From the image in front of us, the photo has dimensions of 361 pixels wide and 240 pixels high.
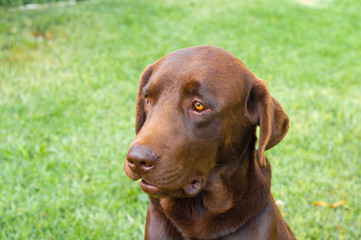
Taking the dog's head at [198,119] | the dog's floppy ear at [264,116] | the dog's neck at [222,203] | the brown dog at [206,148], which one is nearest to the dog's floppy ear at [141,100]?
the brown dog at [206,148]

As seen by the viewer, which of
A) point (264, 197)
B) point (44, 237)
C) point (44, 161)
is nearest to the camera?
point (264, 197)

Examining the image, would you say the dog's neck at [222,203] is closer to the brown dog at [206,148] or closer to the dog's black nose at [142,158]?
the brown dog at [206,148]

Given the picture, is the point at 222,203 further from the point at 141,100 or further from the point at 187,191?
the point at 141,100

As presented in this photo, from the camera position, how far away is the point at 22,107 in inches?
257

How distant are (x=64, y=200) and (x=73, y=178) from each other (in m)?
0.47

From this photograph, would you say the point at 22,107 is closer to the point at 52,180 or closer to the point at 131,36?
the point at 52,180

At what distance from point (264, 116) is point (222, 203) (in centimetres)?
67

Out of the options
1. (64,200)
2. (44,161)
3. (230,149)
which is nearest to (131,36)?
(44,161)

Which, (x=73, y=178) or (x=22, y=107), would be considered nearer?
(x=73, y=178)

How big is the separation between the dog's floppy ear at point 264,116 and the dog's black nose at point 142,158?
30.2 inches

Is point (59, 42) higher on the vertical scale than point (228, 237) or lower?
lower

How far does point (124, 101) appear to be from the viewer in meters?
6.91

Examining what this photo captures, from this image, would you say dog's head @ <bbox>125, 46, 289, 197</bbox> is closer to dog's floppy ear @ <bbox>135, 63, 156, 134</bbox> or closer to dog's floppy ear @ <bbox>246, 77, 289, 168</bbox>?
dog's floppy ear @ <bbox>246, 77, 289, 168</bbox>

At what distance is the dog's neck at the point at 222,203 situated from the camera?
2.88 m
